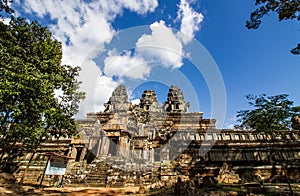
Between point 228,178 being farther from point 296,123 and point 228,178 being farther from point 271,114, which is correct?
point 296,123

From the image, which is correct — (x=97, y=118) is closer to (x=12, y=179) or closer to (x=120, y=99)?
(x=120, y=99)

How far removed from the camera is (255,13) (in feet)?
27.9

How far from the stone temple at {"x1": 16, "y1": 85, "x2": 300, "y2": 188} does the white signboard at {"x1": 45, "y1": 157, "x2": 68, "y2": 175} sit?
1.46 meters

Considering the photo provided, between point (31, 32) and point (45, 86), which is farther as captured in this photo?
point (31, 32)

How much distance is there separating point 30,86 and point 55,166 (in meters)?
5.81

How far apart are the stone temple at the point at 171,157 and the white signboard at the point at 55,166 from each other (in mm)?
1462

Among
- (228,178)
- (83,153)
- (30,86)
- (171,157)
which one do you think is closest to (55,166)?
(30,86)

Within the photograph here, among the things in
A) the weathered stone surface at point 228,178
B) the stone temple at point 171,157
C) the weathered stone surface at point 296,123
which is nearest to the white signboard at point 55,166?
the stone temple at point 171,157

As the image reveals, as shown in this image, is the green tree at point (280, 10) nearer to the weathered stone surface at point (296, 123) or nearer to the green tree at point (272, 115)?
the green tree at point (272, 115)

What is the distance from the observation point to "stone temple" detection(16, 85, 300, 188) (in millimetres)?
12570

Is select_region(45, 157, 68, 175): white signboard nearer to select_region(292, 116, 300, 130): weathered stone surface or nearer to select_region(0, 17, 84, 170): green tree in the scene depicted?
select_region(0, 17, 84, 170): green tree

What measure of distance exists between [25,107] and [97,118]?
2243cm

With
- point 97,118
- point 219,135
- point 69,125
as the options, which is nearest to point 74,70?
point 69,125

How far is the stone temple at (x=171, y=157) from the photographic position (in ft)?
41.2
